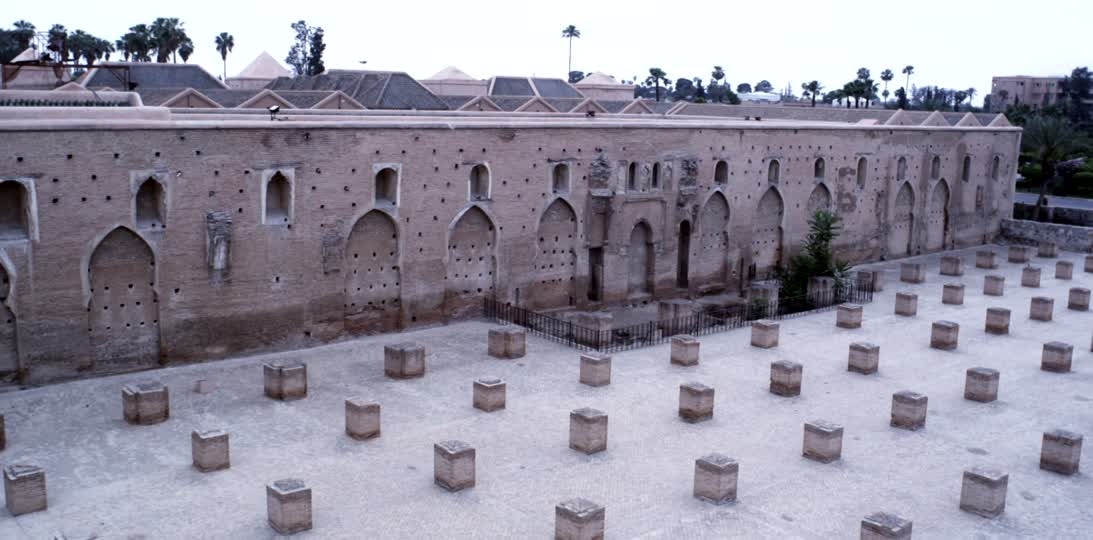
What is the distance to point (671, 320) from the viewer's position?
2062cm

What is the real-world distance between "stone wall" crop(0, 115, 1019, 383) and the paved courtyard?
80cm

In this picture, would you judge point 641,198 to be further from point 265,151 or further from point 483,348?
point 265,151

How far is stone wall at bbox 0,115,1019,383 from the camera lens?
50.6 feet

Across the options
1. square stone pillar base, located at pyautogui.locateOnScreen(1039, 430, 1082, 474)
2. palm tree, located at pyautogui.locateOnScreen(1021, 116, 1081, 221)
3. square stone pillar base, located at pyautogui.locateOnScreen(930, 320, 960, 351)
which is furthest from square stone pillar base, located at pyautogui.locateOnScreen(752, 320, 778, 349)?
palm tree, located at pyautogui.locateOnScreen(1021, 116, 1081, 221)

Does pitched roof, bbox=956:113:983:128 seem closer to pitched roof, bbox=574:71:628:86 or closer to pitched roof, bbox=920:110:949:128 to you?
pitched roof, bbox=920:110:949:128

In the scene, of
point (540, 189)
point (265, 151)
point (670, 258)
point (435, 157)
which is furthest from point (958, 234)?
point (265, 151)

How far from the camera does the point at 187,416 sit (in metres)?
14.3

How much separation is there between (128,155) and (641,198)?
11.3m

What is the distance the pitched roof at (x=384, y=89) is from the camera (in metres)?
29.1

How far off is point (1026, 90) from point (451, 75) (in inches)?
2328

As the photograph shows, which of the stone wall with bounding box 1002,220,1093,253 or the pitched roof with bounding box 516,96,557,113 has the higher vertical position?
the pitched roof with bounding box 516,96,557,113

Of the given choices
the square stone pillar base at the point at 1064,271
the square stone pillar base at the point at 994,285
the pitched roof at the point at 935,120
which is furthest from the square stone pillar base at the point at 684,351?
the pitched roof at the point at 935,120

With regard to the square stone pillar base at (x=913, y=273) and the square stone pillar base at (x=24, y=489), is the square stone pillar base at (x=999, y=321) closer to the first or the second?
the square stone pillar base at (x=913, y=273)

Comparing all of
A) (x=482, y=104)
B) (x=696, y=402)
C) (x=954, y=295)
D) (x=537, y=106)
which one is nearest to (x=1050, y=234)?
(x=954, y=295)
